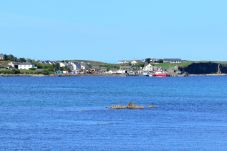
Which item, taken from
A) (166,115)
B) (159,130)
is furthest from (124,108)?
(159,130)

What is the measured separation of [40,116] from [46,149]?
2339 centimetres

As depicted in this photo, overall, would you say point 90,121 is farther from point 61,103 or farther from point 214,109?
point 61,103

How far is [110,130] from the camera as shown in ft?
185

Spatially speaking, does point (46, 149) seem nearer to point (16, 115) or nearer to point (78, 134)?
point (78, 134)

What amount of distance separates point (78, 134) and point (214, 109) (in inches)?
1255

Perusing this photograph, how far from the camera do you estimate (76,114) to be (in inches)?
2844

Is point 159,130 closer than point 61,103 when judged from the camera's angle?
Yes

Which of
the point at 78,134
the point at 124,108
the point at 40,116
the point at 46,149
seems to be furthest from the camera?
the point at 124,108

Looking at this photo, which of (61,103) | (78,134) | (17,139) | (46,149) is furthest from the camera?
(61,103)

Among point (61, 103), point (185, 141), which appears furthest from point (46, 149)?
point (61, 103)

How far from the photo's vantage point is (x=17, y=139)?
50.3 metres

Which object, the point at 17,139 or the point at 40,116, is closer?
the point at 17,139

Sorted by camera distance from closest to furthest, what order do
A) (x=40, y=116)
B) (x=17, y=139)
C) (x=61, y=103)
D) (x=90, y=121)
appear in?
(x=17, y=139) → (x=90, y=121) → (x=40, y=116) → (x=61, y=103)

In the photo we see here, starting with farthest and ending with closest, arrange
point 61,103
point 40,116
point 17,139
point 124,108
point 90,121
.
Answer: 1. point 61,103
2. point 124,108
3. point 40,116
4. point 90,121
5. point 17,139
